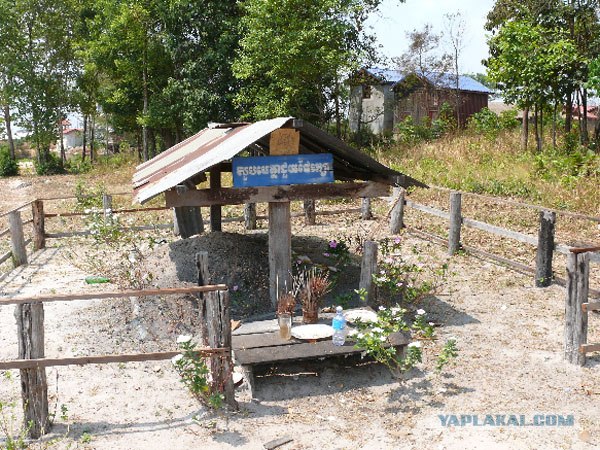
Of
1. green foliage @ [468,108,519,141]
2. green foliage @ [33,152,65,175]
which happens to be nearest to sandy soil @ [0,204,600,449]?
green foliage @ [468,108,519,141]

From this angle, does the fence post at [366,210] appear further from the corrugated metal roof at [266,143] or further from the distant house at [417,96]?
the distant house at [417,96]

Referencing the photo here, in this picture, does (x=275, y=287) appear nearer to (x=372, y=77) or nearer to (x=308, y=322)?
(x=308, y=322)

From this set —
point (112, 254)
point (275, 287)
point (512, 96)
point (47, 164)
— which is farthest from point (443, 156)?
point (47, 164)

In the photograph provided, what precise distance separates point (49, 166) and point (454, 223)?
28.6 meters

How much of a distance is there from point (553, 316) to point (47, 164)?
31.7m

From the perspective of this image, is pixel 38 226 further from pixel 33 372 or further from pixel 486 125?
pixel 486 125

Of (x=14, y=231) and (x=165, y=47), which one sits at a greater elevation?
(x=165, y=47)

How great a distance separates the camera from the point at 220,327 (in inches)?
205

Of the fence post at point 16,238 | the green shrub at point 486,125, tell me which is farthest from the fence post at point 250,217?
the green shrub at point 486,125

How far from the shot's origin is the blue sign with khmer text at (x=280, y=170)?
7.10 metres

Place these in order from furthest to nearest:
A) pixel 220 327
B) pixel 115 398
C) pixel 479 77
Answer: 1. pixel 479 77
2. pixel 115 398
3. pixel 220 327

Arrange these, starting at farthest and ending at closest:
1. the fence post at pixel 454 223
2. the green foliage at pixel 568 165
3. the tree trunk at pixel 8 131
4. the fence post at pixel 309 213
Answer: the tree trunk at pixel 8 131 → the green foliage at pixel 568 165 → the fence post at pixel 309 213 → the fence post at pixel 454 223

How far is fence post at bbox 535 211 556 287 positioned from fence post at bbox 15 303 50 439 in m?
7.09

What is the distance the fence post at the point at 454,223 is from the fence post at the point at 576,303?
4744 mm
